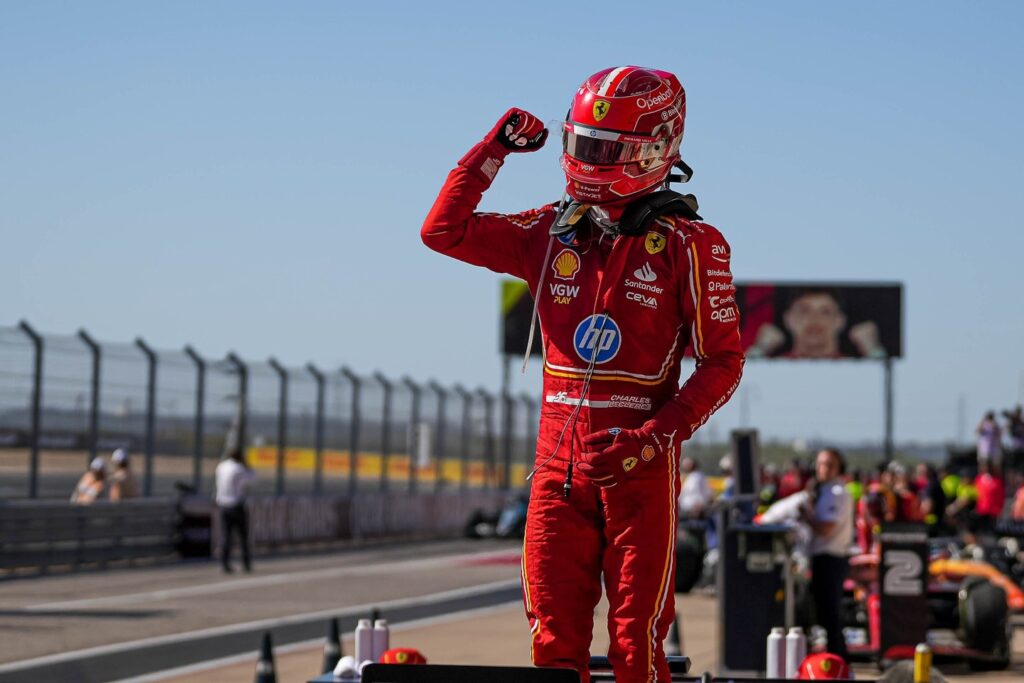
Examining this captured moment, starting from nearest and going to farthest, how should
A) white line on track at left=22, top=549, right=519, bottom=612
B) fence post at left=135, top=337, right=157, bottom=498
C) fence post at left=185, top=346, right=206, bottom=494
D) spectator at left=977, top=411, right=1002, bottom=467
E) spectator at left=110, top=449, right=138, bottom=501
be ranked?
white line on track at left=22, top=549, right=519, bottom=612
spectator at left=110, top=449, right=138, bottom=501
fence post at left=135, top=337, right=157, bottom=498
fence post at left=185, top=346, right=206, bottom=494
spectator at left=977, top=411, right=1002, bottom=467

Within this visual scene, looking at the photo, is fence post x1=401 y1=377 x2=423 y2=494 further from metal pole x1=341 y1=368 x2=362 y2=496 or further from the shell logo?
the shell logo

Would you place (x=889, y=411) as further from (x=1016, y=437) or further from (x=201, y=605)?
(x=201, y=605)

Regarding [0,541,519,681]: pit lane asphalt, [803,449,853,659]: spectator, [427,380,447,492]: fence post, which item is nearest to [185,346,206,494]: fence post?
[0,541,519,681]: pit lane asphalt

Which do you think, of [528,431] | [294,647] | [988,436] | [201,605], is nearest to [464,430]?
[528,431]

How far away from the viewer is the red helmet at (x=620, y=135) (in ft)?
15.5

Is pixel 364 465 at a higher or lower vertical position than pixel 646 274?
lower

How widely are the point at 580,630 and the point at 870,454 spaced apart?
50492 millimetres

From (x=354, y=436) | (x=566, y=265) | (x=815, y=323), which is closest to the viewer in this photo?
(x=566, y=265)

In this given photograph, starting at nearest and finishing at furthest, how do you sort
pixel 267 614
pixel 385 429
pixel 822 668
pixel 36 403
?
pixel 822 668
pixel 267 614
pixel 36 403
pixel 385 429

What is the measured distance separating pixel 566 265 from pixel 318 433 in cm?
2256

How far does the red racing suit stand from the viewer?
15.0 ft

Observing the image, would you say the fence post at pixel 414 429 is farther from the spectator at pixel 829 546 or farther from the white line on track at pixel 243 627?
the spectator at pixel 829 546

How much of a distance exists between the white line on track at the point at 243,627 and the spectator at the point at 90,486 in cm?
442

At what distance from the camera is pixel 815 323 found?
4384 centimetres
